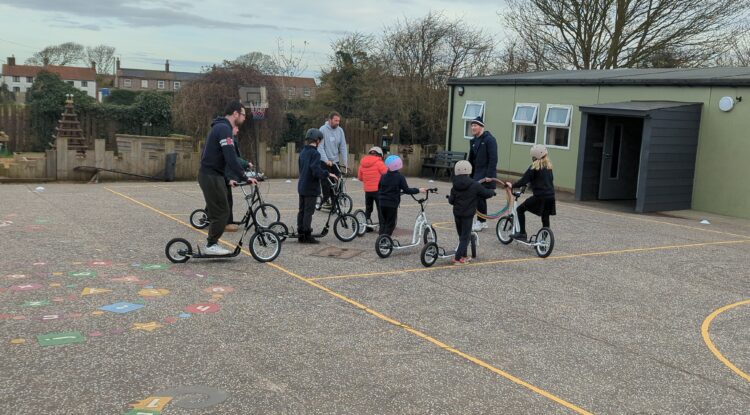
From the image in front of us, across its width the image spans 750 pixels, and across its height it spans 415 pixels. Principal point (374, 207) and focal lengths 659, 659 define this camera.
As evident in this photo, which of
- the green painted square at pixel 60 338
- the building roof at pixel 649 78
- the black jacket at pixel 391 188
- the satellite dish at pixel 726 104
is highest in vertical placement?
the building roof at pixel 649 78

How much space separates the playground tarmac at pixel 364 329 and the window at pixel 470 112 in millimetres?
11850

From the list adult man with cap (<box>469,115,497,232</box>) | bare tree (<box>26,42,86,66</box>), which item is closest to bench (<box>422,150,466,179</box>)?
adult man with cap (<box>469,115,497,232</box>)

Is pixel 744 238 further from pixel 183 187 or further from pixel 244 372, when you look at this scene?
pixel 183 187

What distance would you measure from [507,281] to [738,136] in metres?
9.35

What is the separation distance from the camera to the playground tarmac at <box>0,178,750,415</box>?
4406 millimetres

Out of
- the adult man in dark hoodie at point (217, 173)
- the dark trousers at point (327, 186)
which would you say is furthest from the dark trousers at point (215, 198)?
the dark trousers at point (327, 186)

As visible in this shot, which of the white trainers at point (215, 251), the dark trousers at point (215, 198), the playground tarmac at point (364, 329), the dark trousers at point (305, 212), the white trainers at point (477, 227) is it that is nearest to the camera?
the playground tarmac at point (364, 329)

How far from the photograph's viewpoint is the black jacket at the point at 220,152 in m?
7.72

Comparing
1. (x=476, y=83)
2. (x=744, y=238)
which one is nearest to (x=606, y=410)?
(x=744, y=238)

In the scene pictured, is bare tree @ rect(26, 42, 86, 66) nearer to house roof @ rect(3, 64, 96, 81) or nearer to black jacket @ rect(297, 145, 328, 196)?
house roof @ rect(3, 64, 96, 81)

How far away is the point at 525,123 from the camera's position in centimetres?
1972

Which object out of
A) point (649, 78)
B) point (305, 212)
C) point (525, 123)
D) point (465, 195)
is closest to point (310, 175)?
point (305, 212)

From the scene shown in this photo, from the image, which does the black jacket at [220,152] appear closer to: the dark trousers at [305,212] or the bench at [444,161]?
the dark trousers at [305,212]

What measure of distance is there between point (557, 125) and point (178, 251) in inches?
524
